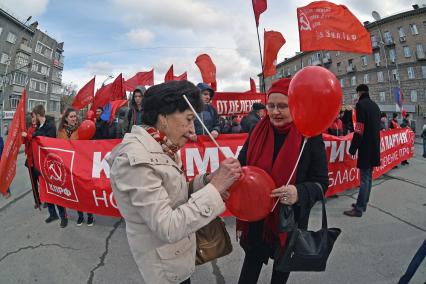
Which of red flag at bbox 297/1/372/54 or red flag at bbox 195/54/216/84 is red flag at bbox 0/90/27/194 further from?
red flag at bbox 195/54/216/84

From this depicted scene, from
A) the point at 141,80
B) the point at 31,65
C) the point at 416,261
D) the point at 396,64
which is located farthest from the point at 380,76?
the point at 31,65

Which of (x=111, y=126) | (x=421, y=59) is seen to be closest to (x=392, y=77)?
(x=421, y=59)

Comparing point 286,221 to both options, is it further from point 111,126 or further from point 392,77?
point 392,77

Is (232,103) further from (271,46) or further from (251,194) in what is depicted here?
(251,194)

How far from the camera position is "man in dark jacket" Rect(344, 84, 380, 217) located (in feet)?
13.5

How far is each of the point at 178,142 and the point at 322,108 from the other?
2.75 feet

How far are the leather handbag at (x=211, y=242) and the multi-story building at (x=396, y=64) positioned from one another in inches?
1606

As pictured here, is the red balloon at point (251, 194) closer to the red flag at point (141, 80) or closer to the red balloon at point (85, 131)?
the red balloon at point (85, 131)

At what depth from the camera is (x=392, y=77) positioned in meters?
41.9

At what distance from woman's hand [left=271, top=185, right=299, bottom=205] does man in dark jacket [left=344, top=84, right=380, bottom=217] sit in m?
3.21

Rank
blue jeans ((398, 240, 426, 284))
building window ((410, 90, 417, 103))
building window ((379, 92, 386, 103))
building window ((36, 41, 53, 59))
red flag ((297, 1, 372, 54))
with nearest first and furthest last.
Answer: blue jeans ((398, 240, 426, 284)), red flag ((297, 1, 372, 54)), building window ((410, 90, 417, 103)), building window ((379, 92, 386, 103)), building window ((36, 41, 53, 59))

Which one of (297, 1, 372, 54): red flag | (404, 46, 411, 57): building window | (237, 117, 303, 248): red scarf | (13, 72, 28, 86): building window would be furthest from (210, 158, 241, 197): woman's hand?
(404, 46, 411, 57): building window

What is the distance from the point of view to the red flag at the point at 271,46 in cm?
583

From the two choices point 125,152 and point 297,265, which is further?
point 297,265
